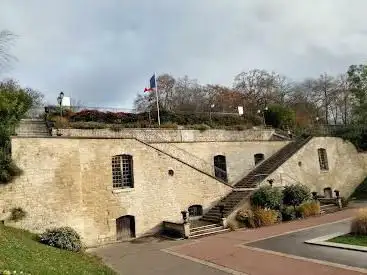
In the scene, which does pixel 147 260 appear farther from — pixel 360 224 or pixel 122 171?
pixel 360 224

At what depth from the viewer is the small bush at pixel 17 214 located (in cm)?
1612

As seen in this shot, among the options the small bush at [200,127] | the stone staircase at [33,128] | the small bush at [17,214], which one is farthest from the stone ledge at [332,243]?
the stone staircase at [33,128]

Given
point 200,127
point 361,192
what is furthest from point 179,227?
point 361,192

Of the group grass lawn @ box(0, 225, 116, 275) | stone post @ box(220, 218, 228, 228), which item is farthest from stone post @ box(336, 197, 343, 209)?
grass lawn @ box(0, 225, 116, 275)

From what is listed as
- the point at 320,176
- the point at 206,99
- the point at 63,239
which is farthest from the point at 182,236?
the point at 206,99

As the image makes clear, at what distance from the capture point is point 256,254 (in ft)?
43.8

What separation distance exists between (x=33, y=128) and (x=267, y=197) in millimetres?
14091

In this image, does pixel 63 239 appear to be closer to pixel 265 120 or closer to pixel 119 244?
pixel 119 244

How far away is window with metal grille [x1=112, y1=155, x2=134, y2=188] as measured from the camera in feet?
63.5

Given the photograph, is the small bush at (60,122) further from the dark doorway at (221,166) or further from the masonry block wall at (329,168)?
the masonry block wall at (329,168)

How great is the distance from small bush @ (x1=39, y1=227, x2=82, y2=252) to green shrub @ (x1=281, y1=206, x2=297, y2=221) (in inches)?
427

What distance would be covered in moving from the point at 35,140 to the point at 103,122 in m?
8.50

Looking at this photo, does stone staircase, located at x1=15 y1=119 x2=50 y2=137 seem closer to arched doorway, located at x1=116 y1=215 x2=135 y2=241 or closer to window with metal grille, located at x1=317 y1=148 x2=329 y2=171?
arched doorway, located at x1=116 y1=215 x2=135 y2=241

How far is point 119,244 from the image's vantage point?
59.0ft
